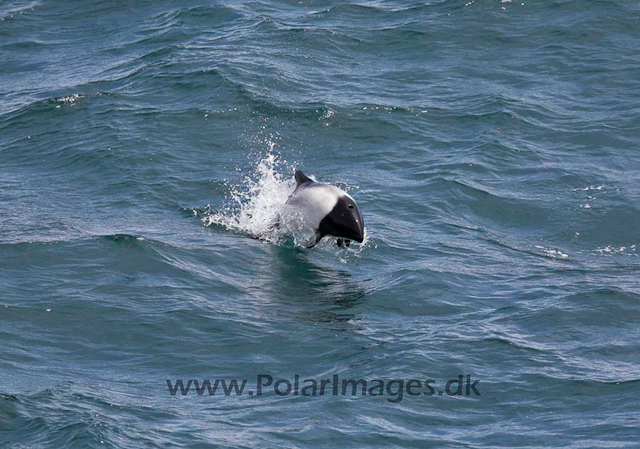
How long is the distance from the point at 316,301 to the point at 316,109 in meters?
7.85

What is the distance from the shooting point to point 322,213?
16.8 meters

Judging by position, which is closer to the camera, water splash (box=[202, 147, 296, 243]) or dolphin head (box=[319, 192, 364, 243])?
dolphin head (box=[319, 192, 364, 243])

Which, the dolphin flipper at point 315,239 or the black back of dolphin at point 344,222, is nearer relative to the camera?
the black back of dolphin at point 344,222

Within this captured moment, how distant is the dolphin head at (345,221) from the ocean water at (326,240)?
66 centimetres

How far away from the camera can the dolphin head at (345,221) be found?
16578 mm

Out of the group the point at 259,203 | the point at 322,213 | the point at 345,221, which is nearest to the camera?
the point at 345,221

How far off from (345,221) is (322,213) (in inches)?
16.4

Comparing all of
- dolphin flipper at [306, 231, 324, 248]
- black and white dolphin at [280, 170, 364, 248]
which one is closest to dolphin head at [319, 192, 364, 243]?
black and white dolphin at [280, 170, 364, 248]

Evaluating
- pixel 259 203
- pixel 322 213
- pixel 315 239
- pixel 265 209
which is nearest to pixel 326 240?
pixel 315 239

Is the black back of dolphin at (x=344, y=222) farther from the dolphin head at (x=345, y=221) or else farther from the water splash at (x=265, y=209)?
the water splash at (x=265, y=209)

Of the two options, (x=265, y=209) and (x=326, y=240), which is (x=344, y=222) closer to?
(x=326, y=240)

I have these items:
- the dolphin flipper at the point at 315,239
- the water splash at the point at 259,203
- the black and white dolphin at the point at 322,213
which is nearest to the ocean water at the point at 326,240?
the water splash at the point at 259,203

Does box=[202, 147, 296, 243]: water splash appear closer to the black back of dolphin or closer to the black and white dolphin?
the black and white dolphin

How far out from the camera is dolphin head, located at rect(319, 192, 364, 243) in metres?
16.6
